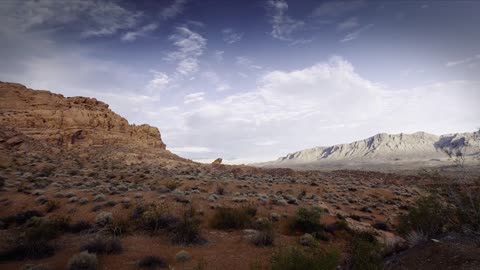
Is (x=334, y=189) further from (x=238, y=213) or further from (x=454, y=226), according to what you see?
(x=454, y=226)

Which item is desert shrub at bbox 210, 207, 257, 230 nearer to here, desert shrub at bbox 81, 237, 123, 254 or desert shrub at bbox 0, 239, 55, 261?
desert shrub at bbox 81, 237, 123, 254

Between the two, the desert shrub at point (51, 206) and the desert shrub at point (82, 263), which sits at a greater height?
the desert shrub at point (51, 206)

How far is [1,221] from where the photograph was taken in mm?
11703

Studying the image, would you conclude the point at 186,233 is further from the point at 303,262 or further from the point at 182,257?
the point at 303,262

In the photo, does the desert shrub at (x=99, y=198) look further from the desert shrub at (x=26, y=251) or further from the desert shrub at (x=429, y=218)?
the desert shrub at (x=429, y=218)

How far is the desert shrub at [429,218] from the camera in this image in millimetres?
8727

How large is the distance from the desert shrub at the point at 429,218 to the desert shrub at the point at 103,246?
9.93 metres

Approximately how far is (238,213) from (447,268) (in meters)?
8.61

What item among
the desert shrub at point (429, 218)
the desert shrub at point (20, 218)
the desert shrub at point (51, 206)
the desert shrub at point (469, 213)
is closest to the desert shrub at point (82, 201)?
the desert shrub at point (51, 206)

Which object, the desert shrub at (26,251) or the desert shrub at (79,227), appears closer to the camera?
the desert shrub at (26,251)

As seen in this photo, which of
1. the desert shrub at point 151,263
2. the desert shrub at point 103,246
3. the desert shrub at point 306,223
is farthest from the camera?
the desert shrub at point 306,223

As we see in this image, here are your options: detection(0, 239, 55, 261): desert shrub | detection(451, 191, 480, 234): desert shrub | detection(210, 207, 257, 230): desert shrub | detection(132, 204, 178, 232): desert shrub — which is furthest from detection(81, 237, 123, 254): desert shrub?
detection(451, 191, 480, 234): desert shrub

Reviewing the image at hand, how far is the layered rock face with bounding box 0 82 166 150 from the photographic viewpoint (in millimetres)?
47000

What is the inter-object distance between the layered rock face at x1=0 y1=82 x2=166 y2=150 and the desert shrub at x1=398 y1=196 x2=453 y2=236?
52.2 m
